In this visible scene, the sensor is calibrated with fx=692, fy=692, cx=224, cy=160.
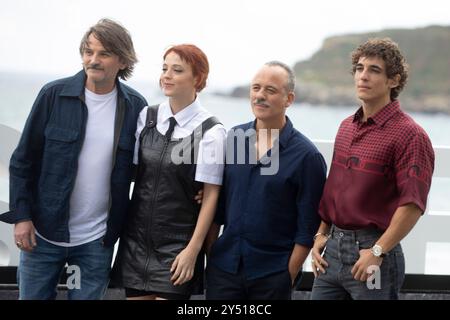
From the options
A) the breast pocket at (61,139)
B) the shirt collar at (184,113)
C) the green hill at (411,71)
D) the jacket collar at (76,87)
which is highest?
the green hill at (411,71)

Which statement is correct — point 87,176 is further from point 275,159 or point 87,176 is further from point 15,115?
point 15,115

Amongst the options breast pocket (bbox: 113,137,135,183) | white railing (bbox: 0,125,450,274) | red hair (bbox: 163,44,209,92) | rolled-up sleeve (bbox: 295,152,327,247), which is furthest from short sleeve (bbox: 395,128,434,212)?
white railing (bbox: 0,125,450,274)

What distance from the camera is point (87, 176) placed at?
89.7 inches

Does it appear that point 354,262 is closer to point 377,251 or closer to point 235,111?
point 377,251

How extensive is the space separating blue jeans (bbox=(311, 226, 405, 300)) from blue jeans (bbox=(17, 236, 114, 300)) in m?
0.75

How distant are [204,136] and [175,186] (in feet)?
0.62

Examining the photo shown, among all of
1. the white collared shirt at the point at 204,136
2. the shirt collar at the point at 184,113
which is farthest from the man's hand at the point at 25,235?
the shirt collar at the point at 184,113

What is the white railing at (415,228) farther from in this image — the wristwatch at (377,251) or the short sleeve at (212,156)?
the wristwatch at (377,251)

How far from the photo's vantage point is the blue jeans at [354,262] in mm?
2113

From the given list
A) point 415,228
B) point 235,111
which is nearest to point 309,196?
point 415,228

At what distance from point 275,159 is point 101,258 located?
669 millimetres

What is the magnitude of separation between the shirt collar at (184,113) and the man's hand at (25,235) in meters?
0.56

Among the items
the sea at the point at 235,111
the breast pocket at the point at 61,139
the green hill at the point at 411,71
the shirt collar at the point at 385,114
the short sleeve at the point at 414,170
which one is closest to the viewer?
the short sleeve at the point at 414,170

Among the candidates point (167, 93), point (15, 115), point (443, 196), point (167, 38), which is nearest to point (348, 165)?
point (167, 93)
